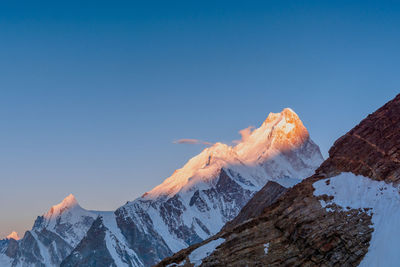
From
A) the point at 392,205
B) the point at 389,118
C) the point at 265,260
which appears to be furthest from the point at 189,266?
the point at 389,118

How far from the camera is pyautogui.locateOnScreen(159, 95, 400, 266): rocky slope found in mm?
58750

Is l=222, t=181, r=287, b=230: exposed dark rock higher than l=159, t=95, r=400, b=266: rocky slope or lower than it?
higher

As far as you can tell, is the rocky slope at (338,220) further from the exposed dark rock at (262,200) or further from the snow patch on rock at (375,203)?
the exposed dark rock at (262,200)

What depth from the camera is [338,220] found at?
200 ft

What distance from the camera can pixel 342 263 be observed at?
58031 mm

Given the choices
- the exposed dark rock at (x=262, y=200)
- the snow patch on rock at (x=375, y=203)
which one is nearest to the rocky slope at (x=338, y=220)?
the snow patch on rock at (x=375, y=203)

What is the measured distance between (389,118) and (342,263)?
73.7 ft

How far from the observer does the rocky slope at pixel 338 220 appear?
5875cm

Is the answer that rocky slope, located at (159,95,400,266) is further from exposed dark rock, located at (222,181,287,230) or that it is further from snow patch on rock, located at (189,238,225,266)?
exposed dark rock, located at (222,181,287,230)

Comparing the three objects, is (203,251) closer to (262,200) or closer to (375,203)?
(375,203)

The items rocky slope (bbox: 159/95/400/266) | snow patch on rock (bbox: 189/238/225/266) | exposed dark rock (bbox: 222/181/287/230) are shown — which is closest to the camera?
rocky slope (bbox: 159/95/400/266)

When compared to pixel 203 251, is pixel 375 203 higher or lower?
lower

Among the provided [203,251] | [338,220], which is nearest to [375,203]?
[338,220]

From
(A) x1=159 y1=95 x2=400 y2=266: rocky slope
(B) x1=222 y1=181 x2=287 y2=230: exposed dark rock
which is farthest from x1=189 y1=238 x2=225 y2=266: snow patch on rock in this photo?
(B) x1=222 y1=181 x2=287 y2=230: exposed dark rock
